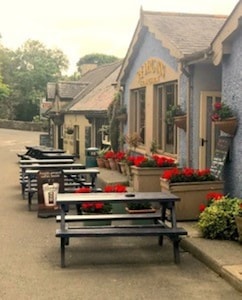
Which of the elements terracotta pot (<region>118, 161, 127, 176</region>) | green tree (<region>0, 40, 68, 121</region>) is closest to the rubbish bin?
terracotta pot (<region>118, 161, 127, 176</region>)

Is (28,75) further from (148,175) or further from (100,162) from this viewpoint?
(148,175)

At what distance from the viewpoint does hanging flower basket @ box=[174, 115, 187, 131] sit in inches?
416

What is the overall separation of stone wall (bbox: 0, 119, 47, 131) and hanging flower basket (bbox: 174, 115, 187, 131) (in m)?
44.3

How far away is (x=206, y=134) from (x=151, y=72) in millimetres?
3445

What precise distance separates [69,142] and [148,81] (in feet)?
45.5

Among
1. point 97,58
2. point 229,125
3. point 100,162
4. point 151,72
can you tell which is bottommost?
point 100,162

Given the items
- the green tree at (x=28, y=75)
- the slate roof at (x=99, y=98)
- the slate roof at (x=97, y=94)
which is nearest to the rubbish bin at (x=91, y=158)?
the slate roof at (x=99, y=98)

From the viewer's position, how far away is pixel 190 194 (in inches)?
341

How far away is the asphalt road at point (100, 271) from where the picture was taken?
18.0ft

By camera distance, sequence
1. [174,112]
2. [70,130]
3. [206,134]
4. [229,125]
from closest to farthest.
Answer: [229,125] → [206,134] → [174,112] → [70,130]

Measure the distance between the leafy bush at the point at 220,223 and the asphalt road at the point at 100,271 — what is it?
1.72 ft

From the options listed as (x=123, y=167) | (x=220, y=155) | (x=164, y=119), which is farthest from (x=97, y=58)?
(x=220, y=155)

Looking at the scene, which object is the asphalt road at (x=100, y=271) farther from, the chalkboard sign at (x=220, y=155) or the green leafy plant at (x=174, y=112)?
the green leafy plant at (x=174, y=112)

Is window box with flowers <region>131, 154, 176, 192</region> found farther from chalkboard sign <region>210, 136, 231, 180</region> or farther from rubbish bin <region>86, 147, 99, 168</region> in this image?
rubbish bin <region>86, 147, 99, 168</region>
